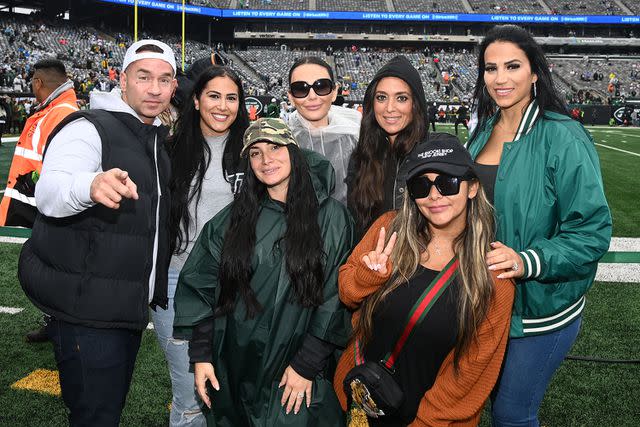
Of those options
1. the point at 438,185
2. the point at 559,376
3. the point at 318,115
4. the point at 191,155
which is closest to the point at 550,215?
the point at 438,185

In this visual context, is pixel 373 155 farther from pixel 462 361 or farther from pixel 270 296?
pixel 462 361

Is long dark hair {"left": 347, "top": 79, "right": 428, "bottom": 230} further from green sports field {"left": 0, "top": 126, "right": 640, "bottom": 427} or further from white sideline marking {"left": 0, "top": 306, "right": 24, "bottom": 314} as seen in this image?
white sideline marking {"left": 0, "top": 306, "right": 24, "bottom": 314}

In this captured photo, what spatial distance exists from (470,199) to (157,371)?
2759 mm

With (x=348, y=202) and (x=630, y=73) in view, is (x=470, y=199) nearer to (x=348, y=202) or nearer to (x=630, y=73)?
(x=348, y=202)

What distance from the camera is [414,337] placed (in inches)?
77.8

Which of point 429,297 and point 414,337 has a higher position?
point 429,297

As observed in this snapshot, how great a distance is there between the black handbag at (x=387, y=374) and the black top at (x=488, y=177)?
31cm

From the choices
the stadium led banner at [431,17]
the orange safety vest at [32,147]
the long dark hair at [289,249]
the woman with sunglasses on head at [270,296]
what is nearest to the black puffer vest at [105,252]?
the woman with sunglasses on head at [270,296]

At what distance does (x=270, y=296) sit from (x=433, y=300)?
0.59m

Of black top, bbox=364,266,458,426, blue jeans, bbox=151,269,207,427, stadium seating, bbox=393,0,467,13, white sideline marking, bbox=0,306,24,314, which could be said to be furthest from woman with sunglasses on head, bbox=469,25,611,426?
stadium seating, bbox=393,0,467,13

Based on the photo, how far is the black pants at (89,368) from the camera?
6.75ft

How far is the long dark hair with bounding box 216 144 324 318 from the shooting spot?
2.09 metres

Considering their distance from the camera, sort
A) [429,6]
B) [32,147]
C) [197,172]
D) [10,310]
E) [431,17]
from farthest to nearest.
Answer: [429,6], [431,17], [10,310], [32,147], [197,172]

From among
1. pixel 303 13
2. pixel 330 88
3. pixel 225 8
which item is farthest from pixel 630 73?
pixel 330 88
